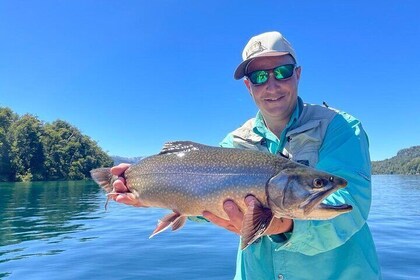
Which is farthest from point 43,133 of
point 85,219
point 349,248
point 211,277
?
point 349,248

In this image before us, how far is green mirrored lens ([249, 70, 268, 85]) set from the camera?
4129 millimetres

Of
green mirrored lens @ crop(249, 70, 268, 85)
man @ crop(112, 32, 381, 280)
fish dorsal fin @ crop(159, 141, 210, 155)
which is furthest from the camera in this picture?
fish dorsal fin @ crop(159, 141, 210, 155)

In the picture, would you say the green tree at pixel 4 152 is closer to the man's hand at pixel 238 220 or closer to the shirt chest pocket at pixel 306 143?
A: the man's hand at pixel 238 220

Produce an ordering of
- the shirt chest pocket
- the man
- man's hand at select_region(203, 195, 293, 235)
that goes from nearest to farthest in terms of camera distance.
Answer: the man < man's hand at select_region(203, 195, 293, 235) < the shirt chest pocket

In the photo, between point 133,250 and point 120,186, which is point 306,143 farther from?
point 133,250

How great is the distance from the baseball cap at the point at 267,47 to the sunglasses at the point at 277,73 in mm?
130

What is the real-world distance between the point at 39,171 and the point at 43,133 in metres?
12.9

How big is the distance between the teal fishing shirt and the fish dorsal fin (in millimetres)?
878

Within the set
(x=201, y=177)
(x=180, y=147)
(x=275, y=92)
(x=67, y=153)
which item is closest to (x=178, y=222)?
(x=201, y=177)

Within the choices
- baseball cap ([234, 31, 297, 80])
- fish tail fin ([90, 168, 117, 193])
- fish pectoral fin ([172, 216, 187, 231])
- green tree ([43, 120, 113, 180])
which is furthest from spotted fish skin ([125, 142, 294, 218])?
green tree ([43, 120, 113, 180])

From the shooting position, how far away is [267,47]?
13.3 ft

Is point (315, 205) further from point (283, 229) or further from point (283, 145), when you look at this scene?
point (283, 145)

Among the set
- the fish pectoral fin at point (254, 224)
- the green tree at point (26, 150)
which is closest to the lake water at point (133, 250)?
the fish pectoral fin at point (254, 224)

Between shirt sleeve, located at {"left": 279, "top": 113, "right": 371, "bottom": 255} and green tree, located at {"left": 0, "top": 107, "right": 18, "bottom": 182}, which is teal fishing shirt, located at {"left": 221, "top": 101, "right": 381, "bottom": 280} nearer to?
shirt sleeve, located at {"left": 279, "top": 113, "right": 371, "bottom": 255}
